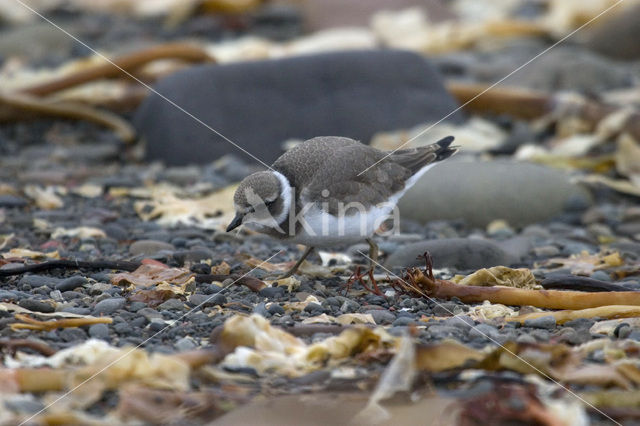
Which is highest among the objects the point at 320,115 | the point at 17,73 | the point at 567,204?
the point at 17,73

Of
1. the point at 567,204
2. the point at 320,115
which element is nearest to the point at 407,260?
the point at 567,204

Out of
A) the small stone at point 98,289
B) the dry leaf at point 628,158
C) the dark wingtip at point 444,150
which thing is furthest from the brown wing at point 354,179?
the dry leaf at point 628,158

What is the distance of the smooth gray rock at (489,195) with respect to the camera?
774cm

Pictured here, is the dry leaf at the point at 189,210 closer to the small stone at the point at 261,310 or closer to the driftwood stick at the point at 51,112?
the small stone at the point at 261,310

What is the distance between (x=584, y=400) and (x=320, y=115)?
21.1 feet

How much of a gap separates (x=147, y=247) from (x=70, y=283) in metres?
1.09

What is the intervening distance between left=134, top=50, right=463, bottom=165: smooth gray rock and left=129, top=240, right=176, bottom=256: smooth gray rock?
3168 millimetres

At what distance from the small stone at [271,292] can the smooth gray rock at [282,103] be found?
4190mm

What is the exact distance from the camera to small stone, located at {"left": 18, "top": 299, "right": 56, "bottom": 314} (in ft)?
15.8

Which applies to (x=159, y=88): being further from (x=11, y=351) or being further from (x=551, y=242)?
(x=11, y=351)

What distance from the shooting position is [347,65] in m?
10.1

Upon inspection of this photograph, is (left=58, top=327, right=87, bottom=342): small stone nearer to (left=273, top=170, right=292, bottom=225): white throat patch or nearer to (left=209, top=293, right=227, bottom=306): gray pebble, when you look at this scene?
(left=209, top=293, right=227, bottom=306): gray pebble

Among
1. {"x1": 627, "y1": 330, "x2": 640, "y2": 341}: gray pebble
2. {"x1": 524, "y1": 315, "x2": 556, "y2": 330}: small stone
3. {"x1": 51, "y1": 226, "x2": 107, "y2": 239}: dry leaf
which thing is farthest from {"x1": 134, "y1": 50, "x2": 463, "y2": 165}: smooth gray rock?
{"x1": 627, "y1": 330, "x2": 640, "y2": 341}: gray pebble

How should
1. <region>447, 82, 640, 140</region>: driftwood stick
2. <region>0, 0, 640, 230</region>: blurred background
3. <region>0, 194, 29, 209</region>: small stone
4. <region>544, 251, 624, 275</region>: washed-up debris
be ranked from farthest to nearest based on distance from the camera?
<region>447, 82, 640, 140</region>: driftwood stick → <region>0, 0, 640, 230</region>: blurred background → <region>0, 194, 29, 209</region>: small stone → <region>544, 251, 624, 275</region>: washed-up debris
